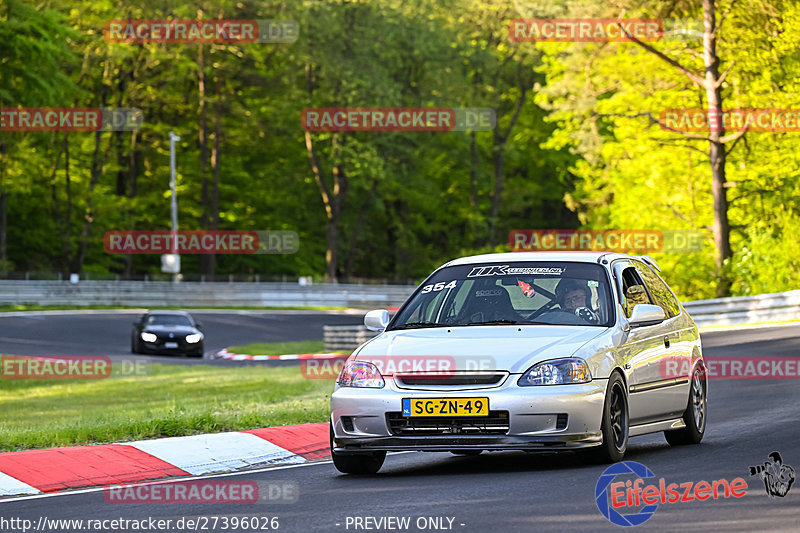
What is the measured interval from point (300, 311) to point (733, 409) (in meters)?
44.7

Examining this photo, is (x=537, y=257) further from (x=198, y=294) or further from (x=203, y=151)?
(x=203, y=151)

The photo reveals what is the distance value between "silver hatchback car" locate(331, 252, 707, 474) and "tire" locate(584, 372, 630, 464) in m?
0.01

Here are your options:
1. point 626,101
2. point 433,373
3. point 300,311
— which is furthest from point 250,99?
point 433,373

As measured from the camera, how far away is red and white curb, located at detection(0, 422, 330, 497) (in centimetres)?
997

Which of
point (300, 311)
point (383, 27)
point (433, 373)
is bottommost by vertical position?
point (300, 311)

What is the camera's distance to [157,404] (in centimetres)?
1947

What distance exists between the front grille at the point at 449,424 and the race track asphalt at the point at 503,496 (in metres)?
0.35

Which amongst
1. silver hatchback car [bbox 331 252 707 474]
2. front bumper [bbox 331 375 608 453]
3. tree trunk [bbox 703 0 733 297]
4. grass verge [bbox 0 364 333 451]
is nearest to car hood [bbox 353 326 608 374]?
silver hatchback car [bbox 331 252 707 474]

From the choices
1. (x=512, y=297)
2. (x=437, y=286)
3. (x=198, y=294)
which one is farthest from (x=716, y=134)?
(x=512, y=297)

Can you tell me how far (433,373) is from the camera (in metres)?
9.48

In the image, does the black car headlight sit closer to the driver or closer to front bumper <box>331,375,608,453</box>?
the driver

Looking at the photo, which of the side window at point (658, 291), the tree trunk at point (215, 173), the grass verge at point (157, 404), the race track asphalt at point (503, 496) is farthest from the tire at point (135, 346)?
the tree trunk at point (215, 173)

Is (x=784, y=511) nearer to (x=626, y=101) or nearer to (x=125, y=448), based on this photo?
(x=125, y=448)

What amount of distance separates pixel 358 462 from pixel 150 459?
1.99 meters
